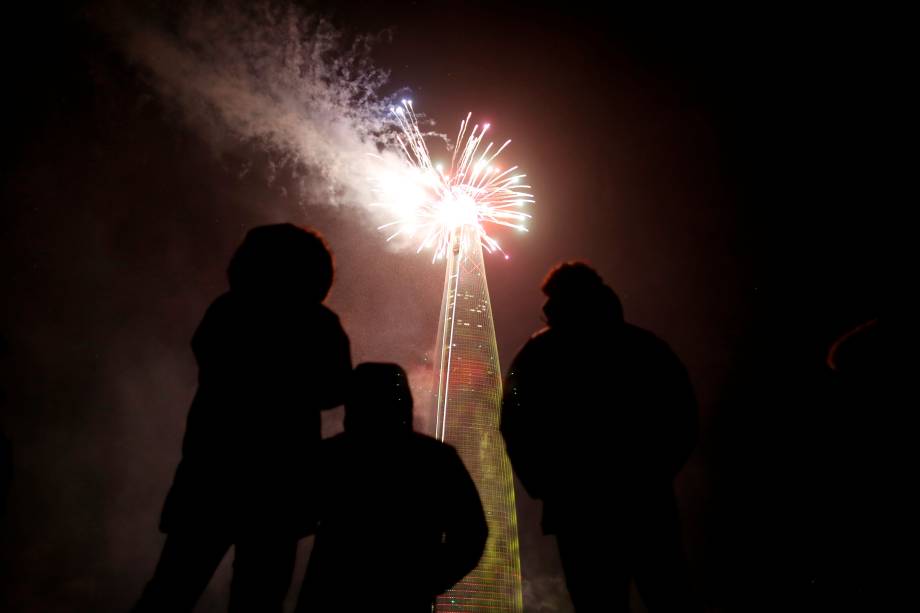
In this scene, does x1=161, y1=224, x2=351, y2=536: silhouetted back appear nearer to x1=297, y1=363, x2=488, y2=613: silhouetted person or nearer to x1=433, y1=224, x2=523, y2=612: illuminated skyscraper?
x1=297, y1=363, x2=488, y2=613: silhouetted person

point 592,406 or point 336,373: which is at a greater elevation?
point 336,373

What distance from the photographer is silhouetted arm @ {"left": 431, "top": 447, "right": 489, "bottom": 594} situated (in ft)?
9.36

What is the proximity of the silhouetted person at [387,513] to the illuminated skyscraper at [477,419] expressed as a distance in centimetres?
7891

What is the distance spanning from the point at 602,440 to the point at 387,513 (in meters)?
1.47

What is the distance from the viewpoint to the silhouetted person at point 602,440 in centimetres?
285

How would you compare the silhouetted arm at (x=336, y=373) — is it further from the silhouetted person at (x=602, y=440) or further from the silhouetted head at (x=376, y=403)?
the silhouetted person at (x=602, y=440)

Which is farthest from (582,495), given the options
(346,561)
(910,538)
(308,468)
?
(910,538)

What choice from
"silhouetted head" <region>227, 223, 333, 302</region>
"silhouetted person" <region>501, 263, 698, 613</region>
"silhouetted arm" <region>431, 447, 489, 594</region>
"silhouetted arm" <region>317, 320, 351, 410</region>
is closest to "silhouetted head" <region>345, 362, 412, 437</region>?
"silhouetted arm" <region>317, 320, 351, 410</region>

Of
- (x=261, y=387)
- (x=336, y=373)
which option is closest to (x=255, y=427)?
(x=261, y=387)

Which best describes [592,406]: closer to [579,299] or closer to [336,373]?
[579,299]

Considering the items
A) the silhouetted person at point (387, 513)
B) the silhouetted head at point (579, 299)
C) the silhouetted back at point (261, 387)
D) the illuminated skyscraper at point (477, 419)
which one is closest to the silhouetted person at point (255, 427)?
the silhouetted back at point (261, 387)

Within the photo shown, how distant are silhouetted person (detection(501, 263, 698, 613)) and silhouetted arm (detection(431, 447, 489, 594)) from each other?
0.50 meters

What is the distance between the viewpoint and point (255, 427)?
2.80 meters

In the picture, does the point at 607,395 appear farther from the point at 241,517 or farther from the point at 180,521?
the point at 180,521
